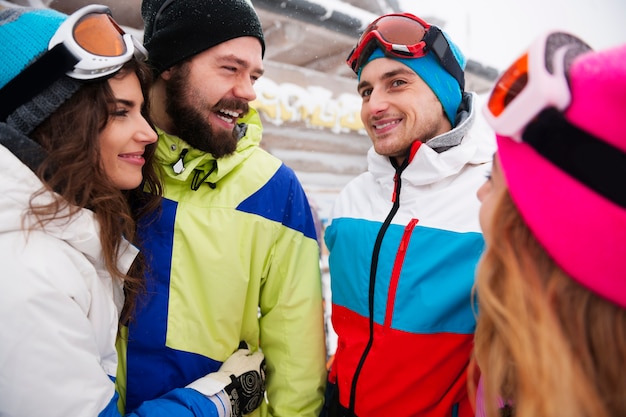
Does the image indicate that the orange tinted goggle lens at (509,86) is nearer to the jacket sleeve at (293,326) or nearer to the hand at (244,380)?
the jacket sleeve at (293,326)

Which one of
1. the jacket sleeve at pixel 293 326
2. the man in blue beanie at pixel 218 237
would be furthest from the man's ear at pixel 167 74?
the jacket sleeve at pixel 293 326

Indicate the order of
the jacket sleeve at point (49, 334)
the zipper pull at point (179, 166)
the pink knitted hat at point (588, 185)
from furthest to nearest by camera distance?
the zipper pull at point (179, 166) → the jacket sleeve at point (49, 334) → the pink knitted hat at point (588, 185)

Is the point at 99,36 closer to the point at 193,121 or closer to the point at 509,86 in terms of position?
the point at 193,121

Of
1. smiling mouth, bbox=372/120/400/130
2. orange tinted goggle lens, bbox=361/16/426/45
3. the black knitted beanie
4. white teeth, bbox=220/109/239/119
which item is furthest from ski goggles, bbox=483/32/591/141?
the black knitted beanie

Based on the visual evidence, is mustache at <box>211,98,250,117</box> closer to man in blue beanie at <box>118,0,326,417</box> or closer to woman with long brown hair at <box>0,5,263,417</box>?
man in blue beanie at <box>118,0,326,417</box>

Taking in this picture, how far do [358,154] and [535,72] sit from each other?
505 cm

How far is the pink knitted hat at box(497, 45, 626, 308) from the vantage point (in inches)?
28.8

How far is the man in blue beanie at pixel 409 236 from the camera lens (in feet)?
5.05

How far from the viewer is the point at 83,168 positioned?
1.32m

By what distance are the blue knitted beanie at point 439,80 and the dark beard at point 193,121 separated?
869mm

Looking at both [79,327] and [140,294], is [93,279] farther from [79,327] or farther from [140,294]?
[140,294]

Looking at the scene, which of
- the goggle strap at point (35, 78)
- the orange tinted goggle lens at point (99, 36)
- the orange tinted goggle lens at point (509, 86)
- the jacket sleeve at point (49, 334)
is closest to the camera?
the orange tinted goggle lens at point (509, 86)

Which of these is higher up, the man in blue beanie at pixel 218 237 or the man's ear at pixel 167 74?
the man's ear at pixel 167 74

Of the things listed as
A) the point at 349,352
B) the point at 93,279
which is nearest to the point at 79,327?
the point at 93,279
